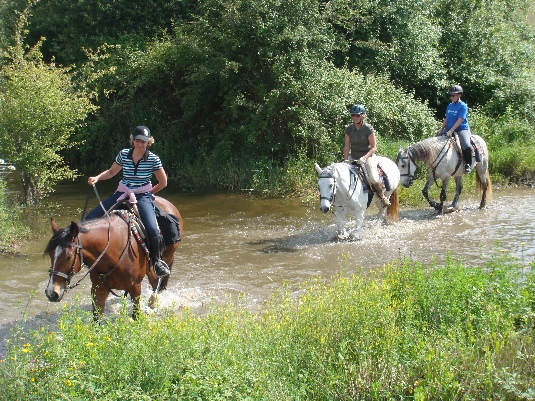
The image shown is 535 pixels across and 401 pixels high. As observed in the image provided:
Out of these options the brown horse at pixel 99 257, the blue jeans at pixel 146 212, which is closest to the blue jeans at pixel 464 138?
the blue jeans at pixel 146 212

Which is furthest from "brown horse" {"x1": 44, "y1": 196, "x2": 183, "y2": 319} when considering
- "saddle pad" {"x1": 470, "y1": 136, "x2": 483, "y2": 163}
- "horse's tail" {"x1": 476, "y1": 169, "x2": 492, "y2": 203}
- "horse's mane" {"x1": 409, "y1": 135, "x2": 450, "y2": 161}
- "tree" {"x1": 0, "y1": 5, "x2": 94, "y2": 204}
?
"horse's tail" {"x1": 476, "y1": 169, "x2": 492, "y2": 203}

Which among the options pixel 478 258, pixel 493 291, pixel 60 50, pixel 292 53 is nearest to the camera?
pixel 493 291

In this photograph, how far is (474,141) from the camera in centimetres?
1445

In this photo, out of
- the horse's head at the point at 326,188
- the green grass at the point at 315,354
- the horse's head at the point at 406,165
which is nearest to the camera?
the green grass at the point at 315,354

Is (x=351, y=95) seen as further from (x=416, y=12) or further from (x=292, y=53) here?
(x=416, y=12)

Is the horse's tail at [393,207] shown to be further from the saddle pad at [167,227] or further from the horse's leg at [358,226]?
the saddle pad at [167,227]

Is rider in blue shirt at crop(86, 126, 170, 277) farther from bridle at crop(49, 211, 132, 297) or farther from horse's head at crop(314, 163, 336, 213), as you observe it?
horse's head at crop(314, 163, 336, 213)

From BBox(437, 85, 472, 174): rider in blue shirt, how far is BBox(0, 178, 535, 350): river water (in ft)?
4.26

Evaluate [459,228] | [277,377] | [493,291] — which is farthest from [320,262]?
[277,377]

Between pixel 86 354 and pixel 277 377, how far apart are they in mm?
1541

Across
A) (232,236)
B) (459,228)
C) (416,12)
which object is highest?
(416,12)

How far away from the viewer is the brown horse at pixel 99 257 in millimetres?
6258

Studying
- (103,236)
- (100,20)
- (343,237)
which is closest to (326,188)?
(343,237)

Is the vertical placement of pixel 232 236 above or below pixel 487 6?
below
